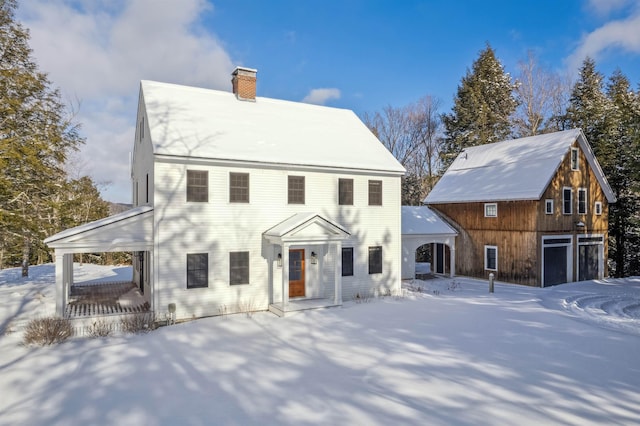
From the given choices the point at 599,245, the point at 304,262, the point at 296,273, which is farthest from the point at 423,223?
the point at 599,245

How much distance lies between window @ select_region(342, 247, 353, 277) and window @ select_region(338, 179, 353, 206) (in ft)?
6.21

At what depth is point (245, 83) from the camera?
17.8 metres

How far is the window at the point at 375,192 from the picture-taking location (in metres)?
17.1

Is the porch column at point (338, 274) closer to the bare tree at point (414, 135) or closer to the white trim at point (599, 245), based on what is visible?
the white trim at point (599, 245)

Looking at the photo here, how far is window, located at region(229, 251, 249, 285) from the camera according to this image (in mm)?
14062

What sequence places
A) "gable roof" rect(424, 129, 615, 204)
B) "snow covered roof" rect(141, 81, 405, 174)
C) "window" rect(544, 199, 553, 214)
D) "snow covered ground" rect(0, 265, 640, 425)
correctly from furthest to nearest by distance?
"gable roof" rect(424, 129, 615, 204), "window" rect(544, 199, 553, 214), "snow covered roof" rect(141, 81, 405, 174), "snow covered ground" rect(0, 265, 640, 425)

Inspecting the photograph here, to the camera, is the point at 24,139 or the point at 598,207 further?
the point at 598,207

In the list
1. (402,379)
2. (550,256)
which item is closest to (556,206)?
(550,256)

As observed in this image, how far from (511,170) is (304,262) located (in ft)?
44.6

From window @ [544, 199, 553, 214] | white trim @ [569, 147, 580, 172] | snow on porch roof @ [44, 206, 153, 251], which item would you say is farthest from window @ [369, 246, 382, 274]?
white trim @ [569, 147, 580, 172]

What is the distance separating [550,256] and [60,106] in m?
25.1

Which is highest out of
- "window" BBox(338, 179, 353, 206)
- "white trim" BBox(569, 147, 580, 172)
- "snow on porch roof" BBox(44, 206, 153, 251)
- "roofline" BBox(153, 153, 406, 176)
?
"white trim" BBox(569, 147, 580, 172)

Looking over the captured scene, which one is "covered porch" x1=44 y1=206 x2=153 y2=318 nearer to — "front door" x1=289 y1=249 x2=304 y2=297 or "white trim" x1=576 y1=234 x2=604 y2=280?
"front door" x1=289 y1=249 x2=304 y2=297

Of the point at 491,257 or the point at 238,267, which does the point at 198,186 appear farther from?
the point at 491,257
